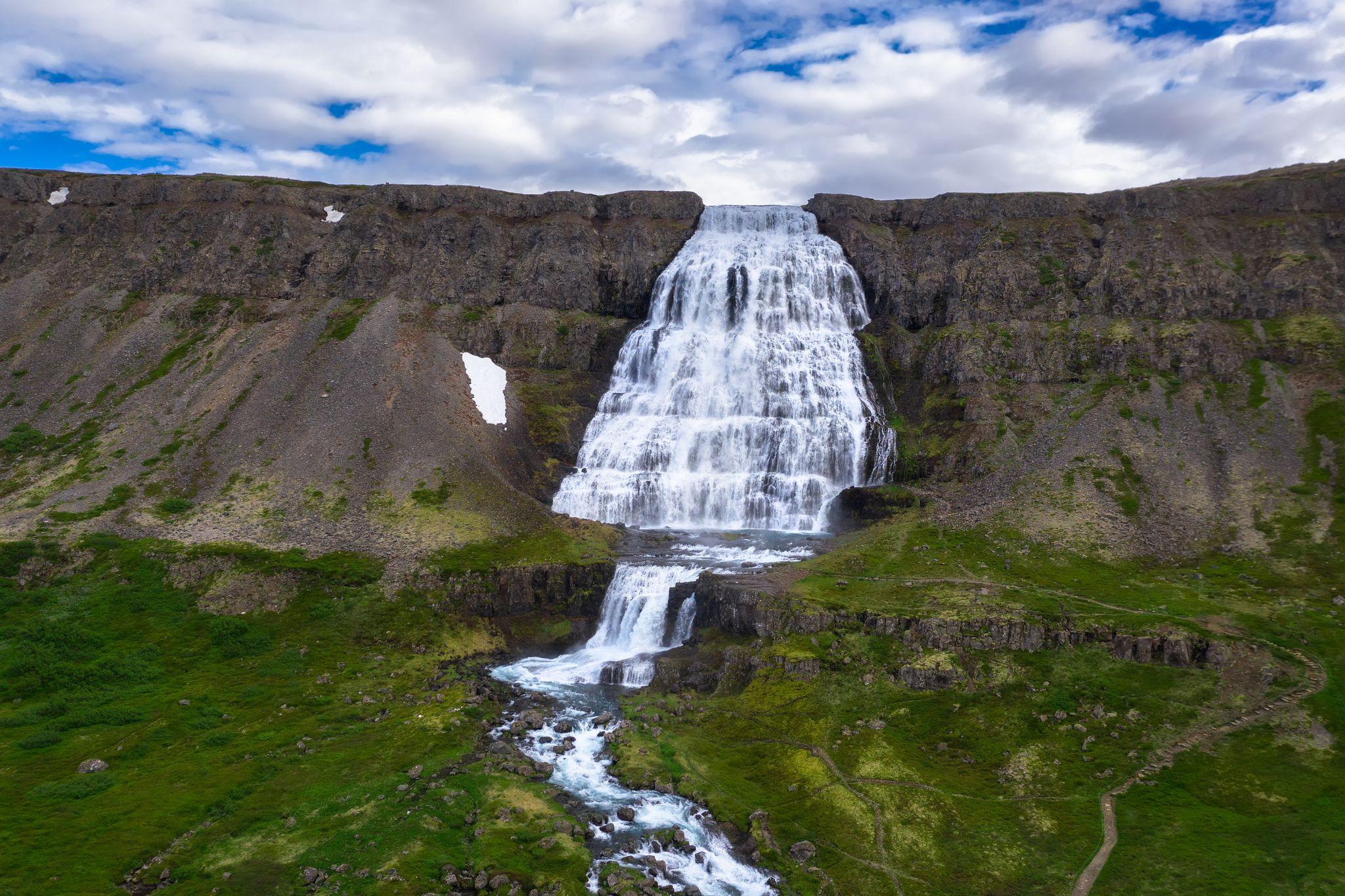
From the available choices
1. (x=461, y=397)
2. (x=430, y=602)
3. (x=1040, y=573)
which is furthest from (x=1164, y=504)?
(x=461, y=397)

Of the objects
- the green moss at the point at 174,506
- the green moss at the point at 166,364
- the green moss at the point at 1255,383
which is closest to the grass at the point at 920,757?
the green moss at the point at 1255,383

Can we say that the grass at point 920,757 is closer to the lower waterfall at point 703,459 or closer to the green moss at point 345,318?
the lower waterfall at point 703,459

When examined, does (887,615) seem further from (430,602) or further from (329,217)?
(329,217)

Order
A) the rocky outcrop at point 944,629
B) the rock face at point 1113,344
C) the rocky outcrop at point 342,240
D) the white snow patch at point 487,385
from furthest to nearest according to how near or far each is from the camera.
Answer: the rocky outcrop at point 342,240, the white snow patch at point 487,385, the rock face at point 1113,344, the rocky outcrop at point 944,629

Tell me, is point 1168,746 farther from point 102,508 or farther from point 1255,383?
point 102,508

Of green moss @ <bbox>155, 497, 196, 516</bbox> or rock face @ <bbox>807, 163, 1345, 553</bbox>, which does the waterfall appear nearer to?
rock face @ <bbox>807, 163, 1345, 553</bbox>

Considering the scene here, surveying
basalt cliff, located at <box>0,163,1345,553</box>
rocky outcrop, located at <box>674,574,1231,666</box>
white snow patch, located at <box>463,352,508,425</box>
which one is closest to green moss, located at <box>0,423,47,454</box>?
basalt cliff, located at <box>0,163,1345,553</box>
